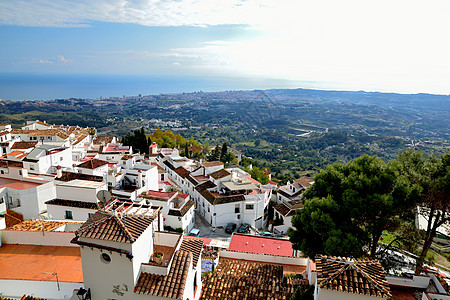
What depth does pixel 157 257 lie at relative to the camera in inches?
284

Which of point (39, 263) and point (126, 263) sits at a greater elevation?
point (126, 263)

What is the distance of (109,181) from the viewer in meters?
21.0

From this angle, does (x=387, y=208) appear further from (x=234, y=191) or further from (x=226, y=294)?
(x=234, y=191)

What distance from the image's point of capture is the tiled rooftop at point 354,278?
6143 millimetres

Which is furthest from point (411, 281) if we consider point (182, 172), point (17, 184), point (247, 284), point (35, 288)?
point (182, 172)

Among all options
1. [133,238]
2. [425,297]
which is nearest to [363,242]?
[425,297]

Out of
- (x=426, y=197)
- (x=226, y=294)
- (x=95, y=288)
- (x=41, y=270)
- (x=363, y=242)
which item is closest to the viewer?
(x=95, y=288)

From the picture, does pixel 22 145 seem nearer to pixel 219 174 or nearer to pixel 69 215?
pixel 69 215

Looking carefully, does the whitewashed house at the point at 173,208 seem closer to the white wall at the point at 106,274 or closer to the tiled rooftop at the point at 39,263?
the tiled rooftop at the point at 39,263

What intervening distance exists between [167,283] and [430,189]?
9515mm

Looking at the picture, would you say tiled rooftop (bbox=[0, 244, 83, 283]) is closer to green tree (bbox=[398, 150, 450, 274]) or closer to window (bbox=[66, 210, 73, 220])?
window (bbox=[66, 210, 73, 220])

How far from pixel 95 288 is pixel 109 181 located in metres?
15.4

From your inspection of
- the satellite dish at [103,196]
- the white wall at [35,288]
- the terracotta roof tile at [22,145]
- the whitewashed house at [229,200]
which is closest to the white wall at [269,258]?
the satellite dish at [103,196]

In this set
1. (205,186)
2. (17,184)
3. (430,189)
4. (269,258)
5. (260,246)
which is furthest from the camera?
(205,186)
